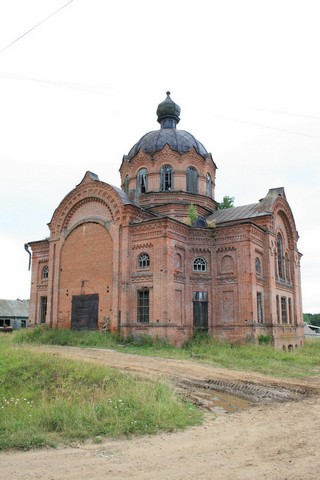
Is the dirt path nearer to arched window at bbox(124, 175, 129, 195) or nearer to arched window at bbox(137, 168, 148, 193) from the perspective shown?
arched window at bbox(137, 168, 148, 193)

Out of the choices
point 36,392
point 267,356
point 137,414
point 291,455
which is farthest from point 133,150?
point 291,455

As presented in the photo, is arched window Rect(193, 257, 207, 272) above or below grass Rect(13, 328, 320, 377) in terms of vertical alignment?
above

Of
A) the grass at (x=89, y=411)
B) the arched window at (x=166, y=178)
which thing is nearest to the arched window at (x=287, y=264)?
the arched window at (x=166, y=178)

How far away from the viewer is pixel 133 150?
30.4 m

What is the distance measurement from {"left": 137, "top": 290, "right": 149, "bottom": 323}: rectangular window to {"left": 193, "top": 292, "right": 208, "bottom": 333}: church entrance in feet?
9.04

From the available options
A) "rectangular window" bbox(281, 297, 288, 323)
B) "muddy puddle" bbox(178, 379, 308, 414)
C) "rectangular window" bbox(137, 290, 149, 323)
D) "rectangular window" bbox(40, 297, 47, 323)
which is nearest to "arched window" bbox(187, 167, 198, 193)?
"rectangular window" bbox(137, 290, 149, 323)

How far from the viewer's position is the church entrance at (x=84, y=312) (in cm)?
2430

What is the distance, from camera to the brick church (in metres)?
23.0

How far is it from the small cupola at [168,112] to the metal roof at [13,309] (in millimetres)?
30606

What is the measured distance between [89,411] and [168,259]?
14933 millimetres

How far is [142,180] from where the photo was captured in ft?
95.5

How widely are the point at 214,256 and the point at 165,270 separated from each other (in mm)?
3599

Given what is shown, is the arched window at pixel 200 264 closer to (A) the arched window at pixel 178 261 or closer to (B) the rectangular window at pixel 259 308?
(A) the arched window at pixel 178 261

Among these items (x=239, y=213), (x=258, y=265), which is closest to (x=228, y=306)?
(x=258, y=265)
